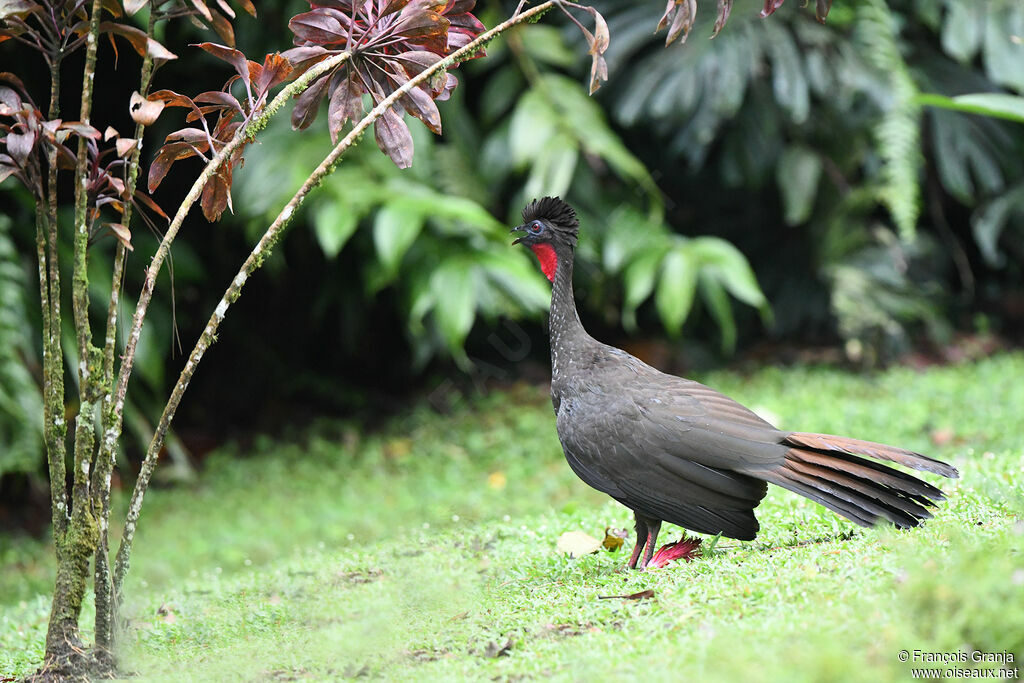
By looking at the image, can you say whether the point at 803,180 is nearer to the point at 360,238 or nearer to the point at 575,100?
the point at 575,100

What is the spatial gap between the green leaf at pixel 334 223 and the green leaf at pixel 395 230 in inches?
6.9

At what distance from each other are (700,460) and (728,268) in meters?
4.19

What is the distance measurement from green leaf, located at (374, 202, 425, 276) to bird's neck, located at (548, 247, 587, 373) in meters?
2.64

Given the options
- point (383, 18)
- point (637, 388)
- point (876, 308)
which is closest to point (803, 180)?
point (876, 308)

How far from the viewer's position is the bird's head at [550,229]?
12.2 ft

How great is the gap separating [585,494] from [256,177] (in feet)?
9.80

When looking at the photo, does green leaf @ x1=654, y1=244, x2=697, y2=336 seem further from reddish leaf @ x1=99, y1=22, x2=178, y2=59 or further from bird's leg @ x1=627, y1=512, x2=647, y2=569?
reddish leaf @ x1=99, y1=22, x2=178, y2=59

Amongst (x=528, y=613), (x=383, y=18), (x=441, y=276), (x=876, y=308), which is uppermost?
(x=383, y=18)

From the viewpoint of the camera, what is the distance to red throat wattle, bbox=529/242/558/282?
376 centimetres

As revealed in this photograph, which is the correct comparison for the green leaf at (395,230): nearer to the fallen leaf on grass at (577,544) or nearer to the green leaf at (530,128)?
the green leaf at (530,128)

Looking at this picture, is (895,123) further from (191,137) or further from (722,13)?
(191,137)

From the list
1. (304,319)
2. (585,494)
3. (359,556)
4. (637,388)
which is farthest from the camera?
(304,319)

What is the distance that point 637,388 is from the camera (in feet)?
11.5

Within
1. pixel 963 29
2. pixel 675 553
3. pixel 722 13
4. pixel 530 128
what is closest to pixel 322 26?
pixel 722 13
